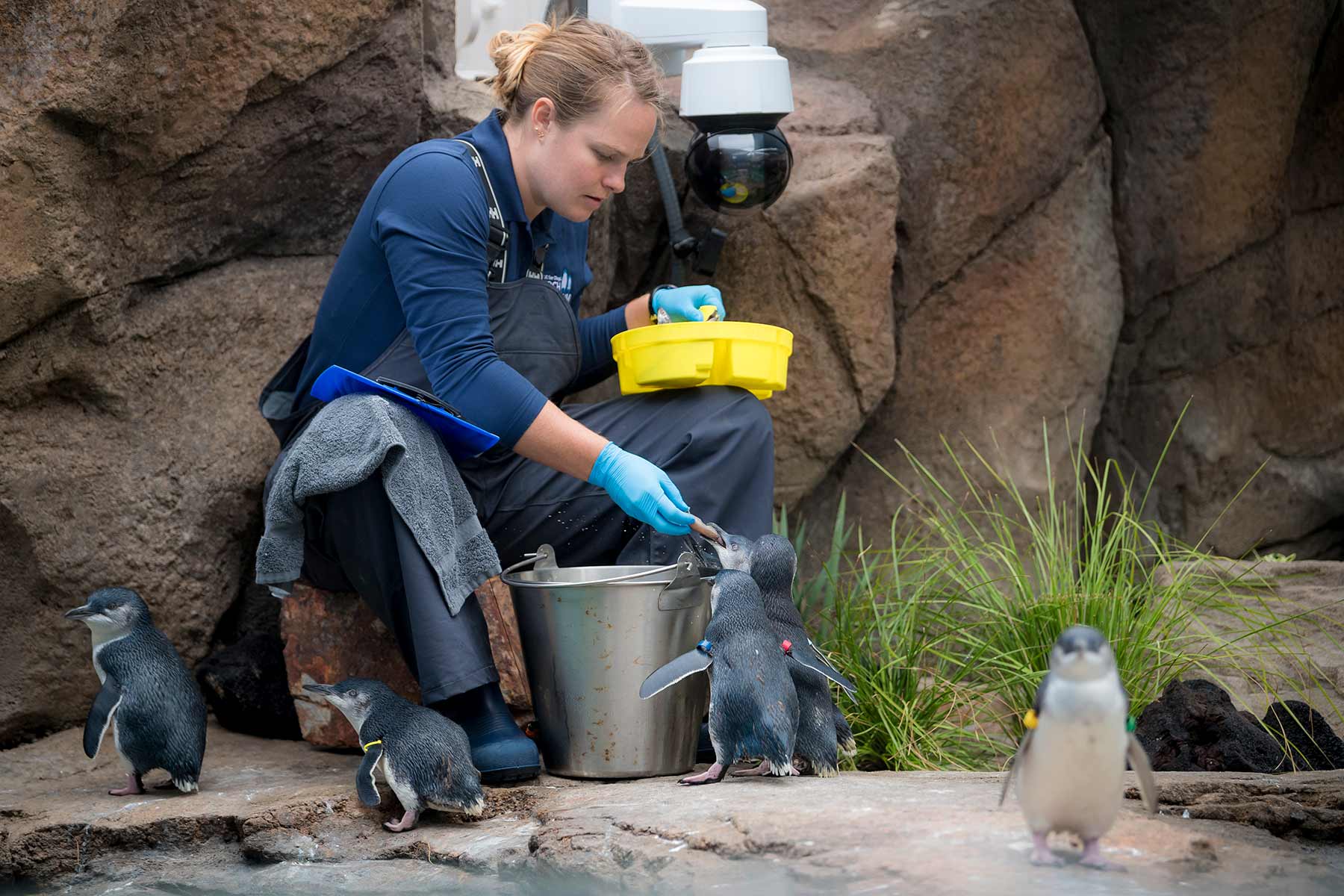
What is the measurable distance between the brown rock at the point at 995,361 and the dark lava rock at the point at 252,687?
225 centimetres

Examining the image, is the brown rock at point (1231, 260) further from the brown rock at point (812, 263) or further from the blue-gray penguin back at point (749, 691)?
the blue-gray penguin back at point (749, 691)

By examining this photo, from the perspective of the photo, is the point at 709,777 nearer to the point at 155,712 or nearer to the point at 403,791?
the point at 403,791

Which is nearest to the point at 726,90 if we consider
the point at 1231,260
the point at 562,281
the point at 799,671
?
the point at 562,281

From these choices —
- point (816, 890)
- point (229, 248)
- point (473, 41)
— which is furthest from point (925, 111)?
point (816, 890)

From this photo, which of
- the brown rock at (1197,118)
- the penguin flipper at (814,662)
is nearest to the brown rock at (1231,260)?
the brown rock at (1197,118)

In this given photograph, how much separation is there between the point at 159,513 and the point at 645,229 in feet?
6.31

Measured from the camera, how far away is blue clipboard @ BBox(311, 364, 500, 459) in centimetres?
316

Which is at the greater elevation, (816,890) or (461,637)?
(461,637)

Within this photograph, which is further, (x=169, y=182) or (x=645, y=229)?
(x=645, y=229)

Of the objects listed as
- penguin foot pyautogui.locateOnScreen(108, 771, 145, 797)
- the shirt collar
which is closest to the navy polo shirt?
the shirt collar

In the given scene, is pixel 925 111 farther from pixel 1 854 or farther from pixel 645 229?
pixel 1 854

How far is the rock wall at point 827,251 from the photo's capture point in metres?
3.77

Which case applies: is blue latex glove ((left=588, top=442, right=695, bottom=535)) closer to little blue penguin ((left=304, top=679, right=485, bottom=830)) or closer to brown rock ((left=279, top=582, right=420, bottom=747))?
little blue penguin ((left=304, top=679, right=485, bottom=830))

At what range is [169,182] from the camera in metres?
3.89
